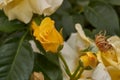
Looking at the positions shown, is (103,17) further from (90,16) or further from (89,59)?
(89,59)

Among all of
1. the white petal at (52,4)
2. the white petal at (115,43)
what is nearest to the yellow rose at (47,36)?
the white petal at (52,4)

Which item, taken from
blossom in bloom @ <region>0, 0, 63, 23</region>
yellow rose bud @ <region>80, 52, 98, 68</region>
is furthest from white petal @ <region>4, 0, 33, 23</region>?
yellow rose bud @ <region>80, 52, 98, 68</region>

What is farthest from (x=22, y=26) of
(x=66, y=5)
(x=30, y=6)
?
(x=66, y=5)

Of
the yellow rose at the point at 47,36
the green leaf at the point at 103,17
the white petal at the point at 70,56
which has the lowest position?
the green leaf at the point at 103,17

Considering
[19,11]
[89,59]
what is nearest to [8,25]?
[19,11]

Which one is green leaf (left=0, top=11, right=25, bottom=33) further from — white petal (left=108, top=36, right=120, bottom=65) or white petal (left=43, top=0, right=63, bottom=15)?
white petal (left=108, top=36, right=120, bottom=65)

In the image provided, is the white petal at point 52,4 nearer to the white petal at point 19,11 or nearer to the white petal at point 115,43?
the white petal at point 19,11

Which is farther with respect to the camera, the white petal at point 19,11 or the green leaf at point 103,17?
the green leaf at point 103,17

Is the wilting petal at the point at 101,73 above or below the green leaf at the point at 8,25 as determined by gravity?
below
